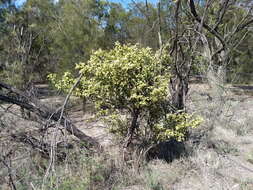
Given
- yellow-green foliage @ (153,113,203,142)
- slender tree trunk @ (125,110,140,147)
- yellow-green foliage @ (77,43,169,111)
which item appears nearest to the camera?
yellow-green foliage @ (77,43,169,111)

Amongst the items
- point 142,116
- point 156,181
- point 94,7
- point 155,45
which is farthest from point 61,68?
point 156,181

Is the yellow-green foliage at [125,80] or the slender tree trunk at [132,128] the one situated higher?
the yellow-green foliage at [125,80]

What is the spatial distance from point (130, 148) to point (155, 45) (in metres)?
4.16

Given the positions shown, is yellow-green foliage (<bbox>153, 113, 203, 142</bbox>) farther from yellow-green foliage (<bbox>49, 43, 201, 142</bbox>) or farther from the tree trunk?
the tree trunk

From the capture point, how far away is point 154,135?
3441mm

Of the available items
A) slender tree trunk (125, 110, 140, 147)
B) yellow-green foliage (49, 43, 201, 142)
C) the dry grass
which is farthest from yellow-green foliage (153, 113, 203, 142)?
the dry grass

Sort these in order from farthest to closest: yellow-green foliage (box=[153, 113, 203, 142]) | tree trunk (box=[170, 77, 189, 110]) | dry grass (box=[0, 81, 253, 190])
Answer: tree trunk (box=[170, 77, 189, 110])
yellow-green foliage (box=[153, 113, 203, 142])
dry grass (box=[0, 81, 253, 190])

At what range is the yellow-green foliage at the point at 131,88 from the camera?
3082 mm

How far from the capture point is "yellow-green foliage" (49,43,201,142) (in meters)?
3.08

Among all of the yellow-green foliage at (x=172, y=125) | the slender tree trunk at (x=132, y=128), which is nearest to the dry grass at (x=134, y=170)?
the slender tree trunk at (x=132, y=128)

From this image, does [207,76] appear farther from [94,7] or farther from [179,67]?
[94,7]

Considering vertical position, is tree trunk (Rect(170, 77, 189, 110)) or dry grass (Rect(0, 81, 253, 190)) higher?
tree trunk (Rect(170, 77, 189, 110))

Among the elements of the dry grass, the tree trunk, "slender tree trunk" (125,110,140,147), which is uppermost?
the tree trunk

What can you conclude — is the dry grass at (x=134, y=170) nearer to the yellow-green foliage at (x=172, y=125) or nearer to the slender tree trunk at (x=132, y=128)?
the slender tree trunk at (x=132, y=128)
